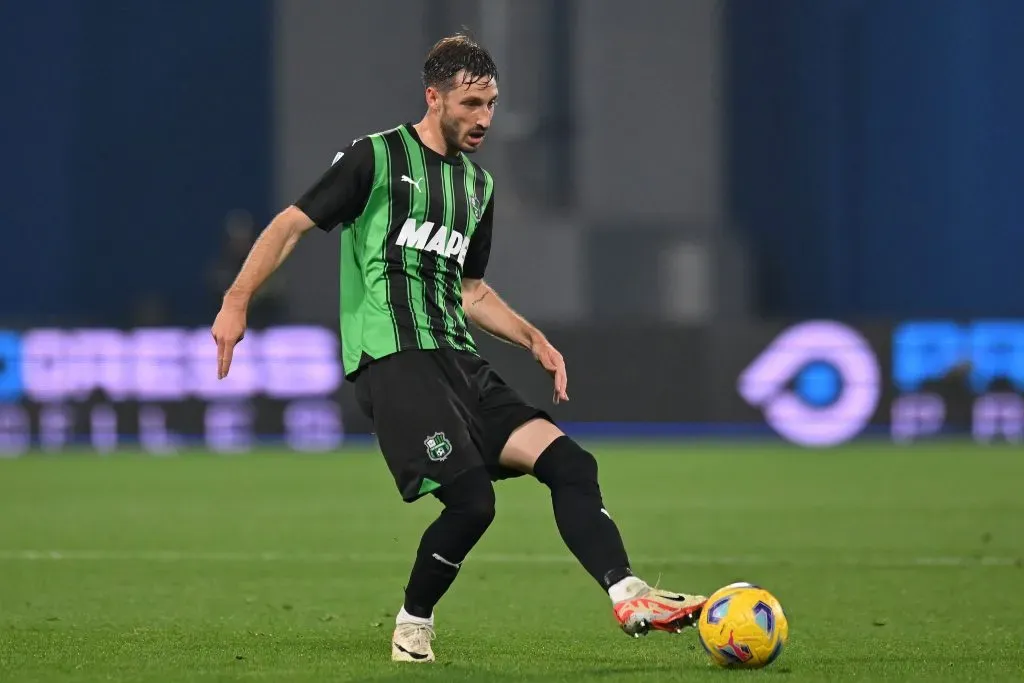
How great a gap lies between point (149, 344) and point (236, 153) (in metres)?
8.74

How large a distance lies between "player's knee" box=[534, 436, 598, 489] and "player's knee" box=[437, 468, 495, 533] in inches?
7.0

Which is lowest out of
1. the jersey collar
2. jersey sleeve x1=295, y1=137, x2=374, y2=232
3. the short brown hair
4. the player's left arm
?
the player's left arm

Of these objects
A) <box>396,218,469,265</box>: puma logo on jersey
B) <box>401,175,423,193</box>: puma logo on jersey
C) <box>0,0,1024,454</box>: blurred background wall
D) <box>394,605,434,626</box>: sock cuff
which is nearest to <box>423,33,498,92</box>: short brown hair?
<box>401,175,423,193</box>: puma logo on jersey

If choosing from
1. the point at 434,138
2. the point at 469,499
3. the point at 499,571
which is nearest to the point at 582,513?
the point at 469,499

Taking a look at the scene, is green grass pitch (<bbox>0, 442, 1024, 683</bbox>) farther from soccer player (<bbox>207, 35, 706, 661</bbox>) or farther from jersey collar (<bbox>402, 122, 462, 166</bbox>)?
jersey collar (<bbox>402, 122, 462, 166</bbox>)

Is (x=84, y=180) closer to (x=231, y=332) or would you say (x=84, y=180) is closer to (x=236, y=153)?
(x=236, y=153)

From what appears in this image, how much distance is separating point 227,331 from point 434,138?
36.4 inches

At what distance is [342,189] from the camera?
5402 millimetres

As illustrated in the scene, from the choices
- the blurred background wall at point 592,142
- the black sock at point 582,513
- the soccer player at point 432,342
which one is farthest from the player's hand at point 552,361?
the blurred background wall at point 592,142

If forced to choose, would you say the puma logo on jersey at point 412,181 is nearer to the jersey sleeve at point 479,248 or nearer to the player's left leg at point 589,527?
the jersey sleeve at point 479,248

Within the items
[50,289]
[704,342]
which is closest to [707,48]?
[704,342]

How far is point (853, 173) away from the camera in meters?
26.5

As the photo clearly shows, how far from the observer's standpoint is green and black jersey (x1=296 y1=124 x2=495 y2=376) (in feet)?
18.0

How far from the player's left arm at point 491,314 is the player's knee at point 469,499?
1.79ft
